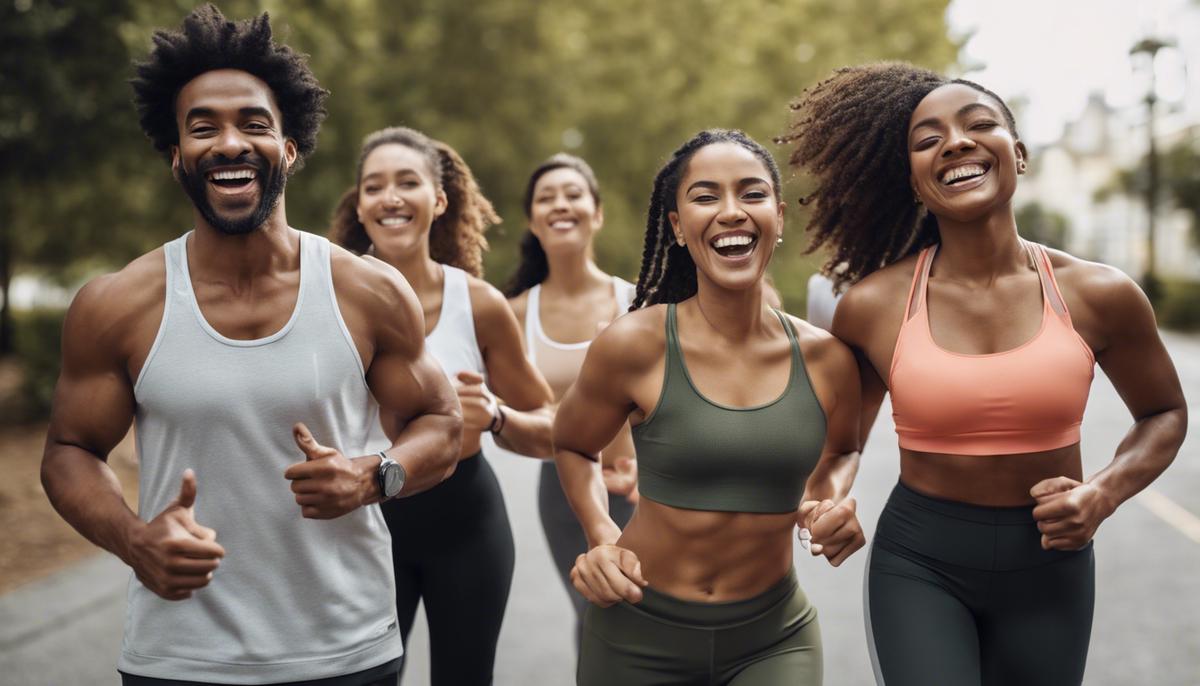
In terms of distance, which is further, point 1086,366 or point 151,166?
point 151,166

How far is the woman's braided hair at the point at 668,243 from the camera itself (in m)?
3.27

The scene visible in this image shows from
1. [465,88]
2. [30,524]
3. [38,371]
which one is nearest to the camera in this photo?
[30,524]

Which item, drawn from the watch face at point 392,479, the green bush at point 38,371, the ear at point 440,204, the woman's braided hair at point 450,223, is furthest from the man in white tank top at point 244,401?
the green bush at point 38,371

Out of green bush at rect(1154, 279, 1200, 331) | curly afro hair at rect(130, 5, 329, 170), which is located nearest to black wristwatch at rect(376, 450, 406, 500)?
curly afro hair at rect(130, 5, 329, 170)

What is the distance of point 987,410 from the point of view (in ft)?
10.1

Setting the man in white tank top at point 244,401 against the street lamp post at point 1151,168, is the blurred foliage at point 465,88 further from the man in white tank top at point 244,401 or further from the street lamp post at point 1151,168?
the street lamp post at point 1151,168

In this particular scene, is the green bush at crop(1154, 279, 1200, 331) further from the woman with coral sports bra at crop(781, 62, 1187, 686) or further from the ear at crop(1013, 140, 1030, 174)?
the woman with coral sports bra at crop(781, 62, 1187, 686)

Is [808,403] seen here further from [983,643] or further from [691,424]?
[983,643]

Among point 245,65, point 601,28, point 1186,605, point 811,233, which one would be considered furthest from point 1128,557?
point 601,28

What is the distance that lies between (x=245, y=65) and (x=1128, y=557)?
23.8 ft

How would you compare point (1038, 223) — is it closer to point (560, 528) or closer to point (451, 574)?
point (560, 528)

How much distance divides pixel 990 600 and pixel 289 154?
210cm

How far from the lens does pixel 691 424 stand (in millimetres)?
2965

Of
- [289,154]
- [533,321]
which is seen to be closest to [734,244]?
[289,154]
